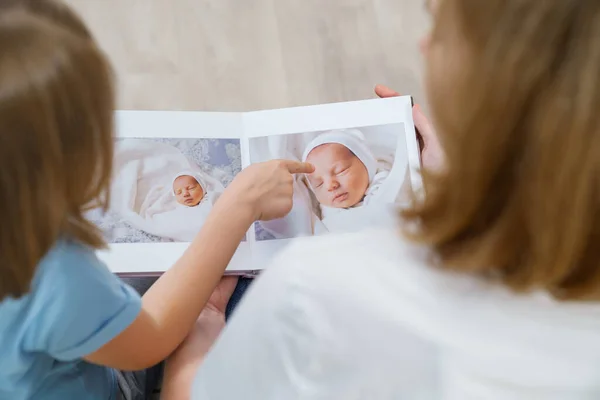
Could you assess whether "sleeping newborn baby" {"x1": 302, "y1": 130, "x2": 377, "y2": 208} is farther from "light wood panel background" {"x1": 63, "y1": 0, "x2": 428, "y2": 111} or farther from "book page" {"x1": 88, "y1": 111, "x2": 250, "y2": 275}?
"light wood panel background" {"x1": 63, "y1": 0, "x2": 428, "y2": 111}

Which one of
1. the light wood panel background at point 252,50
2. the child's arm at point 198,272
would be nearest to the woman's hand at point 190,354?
the child's arm at point 198,272

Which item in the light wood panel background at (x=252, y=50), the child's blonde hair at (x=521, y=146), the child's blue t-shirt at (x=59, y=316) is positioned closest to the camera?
the child's blonde hair at (x=521, y=146)

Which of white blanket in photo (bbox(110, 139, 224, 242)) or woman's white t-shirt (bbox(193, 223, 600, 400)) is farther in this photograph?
white blanket in photo (bbox(110, 139, 224, 242))

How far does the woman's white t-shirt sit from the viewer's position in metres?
0.28

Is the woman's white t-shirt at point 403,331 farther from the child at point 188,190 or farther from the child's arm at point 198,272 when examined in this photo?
the child at point 188,190

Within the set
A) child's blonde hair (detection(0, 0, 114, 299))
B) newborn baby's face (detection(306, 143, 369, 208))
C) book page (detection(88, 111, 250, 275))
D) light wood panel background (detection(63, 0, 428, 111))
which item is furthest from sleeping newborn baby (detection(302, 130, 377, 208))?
child's blonde hair (detection(0, 0, 114, 299))

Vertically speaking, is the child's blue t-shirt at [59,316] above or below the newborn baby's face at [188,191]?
below

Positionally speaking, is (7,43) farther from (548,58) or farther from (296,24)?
(296,24)

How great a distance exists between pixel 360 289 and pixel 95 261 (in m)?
0.23

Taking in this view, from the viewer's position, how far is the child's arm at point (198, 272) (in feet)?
1.70

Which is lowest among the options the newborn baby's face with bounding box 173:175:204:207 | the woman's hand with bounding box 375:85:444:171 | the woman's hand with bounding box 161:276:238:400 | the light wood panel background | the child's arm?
the woman's hand with bounding box 161:276:238:400

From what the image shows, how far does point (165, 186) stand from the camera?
2.45ft

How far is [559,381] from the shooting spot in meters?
0.28

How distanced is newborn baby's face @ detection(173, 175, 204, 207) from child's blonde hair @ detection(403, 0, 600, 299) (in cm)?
44
